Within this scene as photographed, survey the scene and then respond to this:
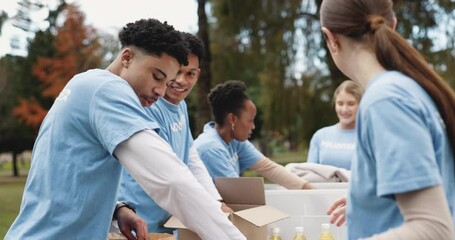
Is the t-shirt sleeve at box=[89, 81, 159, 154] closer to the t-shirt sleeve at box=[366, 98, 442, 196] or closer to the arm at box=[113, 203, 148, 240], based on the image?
the arm at box=[113, 203, 148, 240]

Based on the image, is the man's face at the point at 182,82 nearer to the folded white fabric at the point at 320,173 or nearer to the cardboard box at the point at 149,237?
the cardboard box at the point at 149,237

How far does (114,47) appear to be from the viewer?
20.6 metres

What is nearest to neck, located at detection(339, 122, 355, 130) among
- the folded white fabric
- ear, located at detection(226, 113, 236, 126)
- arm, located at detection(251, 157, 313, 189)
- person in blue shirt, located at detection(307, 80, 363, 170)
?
person in blue shirt, located at detection(307, 80, 363, 170)

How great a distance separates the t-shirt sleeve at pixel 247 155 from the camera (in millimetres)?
4245

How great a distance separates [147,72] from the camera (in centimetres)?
218

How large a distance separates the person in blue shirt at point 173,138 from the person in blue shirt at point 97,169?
846mm

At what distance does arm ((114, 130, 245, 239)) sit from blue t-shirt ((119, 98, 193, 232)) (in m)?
1.01

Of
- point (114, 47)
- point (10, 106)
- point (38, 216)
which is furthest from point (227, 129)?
point (10, 106)

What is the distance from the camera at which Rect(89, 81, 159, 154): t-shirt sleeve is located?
187 centimetres

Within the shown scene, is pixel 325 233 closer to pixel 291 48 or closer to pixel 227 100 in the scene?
pixel 227 100

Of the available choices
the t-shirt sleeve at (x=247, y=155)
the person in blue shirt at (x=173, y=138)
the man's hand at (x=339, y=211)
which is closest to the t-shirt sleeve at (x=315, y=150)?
the t-shirt sleeve at (x=247, y=155)

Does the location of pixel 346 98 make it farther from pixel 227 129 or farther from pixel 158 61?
pixel 158 61

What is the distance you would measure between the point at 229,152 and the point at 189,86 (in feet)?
2.13

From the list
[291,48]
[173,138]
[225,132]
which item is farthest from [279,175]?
[291,48]
